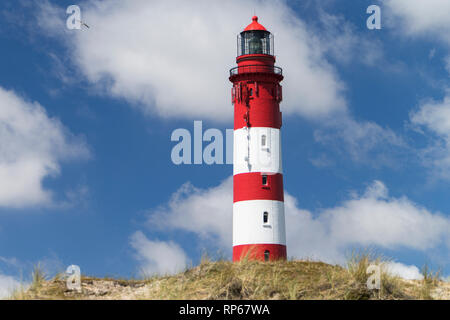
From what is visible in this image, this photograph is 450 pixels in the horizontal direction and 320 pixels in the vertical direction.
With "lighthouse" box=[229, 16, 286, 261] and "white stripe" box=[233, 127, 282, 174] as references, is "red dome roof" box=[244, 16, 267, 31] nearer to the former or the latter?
"lighthouse" box=[229, 16, 286, 261]

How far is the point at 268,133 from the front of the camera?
37.6 metres

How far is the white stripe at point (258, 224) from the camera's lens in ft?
119

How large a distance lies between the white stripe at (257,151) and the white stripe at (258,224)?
212 cm

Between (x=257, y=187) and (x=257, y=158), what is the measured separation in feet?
6.02

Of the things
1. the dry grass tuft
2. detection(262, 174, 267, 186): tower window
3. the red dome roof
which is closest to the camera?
the dry grass tuft

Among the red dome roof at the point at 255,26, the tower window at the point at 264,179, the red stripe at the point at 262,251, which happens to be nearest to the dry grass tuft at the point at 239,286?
the red stripe at the point at 262,251

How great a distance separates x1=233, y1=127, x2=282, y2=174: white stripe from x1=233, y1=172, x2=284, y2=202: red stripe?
0.38 m

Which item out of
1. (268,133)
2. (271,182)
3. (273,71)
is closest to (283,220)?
(271,182)

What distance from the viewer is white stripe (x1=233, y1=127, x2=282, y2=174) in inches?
1468

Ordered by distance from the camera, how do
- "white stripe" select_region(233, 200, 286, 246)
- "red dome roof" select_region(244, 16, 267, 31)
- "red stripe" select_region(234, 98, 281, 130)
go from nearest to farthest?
"white stripe" select_region(233, 200, 286, 246)
"red stripe" select_region(234, 98, 281, 130)
"red dome roof" select_region(244, 16, 267, 31)

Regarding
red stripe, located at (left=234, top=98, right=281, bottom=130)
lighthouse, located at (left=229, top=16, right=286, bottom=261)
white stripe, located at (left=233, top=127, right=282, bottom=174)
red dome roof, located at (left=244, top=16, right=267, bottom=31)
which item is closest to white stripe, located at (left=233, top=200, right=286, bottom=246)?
lighthouse, located at (left=229, top=16, right=286, bottom=261)

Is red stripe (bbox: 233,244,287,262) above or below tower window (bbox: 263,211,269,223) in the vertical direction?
below
